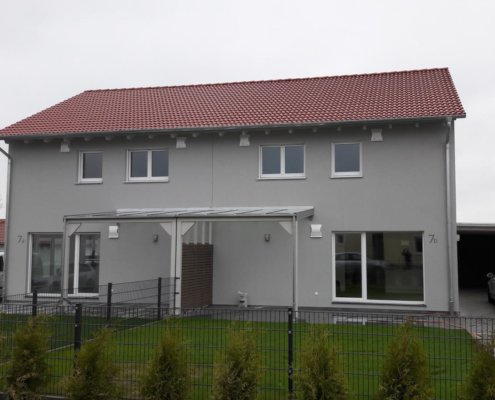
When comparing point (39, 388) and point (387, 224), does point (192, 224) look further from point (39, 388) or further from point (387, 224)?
point (39, 388)

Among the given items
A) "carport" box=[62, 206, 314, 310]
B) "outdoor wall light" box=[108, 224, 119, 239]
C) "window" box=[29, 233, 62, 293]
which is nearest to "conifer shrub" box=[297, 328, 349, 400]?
"carport" box=[62, 206, 314, 310]

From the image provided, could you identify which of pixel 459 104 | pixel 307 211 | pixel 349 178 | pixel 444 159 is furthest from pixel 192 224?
pixel 459 104

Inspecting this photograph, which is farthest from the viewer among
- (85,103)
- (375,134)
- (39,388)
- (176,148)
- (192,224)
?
(85,103)

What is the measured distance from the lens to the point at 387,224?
595 inches

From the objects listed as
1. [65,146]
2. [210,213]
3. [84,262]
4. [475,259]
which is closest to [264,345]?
[210,213]

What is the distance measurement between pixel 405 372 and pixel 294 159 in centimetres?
1080

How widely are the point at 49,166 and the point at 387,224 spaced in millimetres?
10179

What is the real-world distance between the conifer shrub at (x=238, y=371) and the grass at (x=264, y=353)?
1.92 ft

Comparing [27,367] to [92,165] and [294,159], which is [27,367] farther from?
[92,165]

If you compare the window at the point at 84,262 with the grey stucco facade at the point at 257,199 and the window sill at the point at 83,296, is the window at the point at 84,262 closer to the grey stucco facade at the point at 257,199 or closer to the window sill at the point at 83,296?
the window sill at the point at 83,296

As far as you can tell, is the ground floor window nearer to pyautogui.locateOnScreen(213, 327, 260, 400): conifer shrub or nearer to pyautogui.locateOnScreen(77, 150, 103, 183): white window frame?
pyautogui.locateOnScreen(77, 150, 103, 183): white window frame

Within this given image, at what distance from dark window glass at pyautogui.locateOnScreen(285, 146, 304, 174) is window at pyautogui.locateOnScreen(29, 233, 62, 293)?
7.27m

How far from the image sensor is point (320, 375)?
575 cm

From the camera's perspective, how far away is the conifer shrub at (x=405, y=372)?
561 cm
